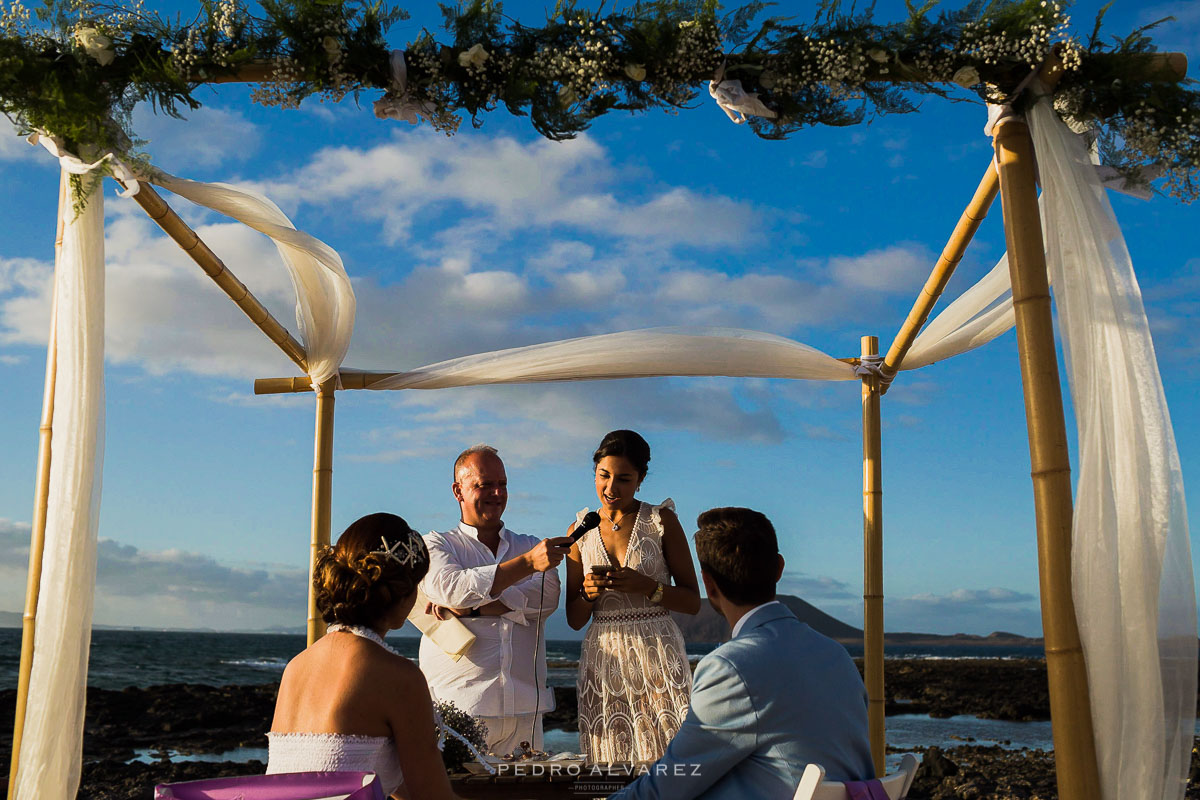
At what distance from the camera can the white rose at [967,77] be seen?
3207 millimetres

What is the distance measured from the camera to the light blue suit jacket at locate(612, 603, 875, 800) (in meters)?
2.06

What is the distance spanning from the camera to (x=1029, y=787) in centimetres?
1047

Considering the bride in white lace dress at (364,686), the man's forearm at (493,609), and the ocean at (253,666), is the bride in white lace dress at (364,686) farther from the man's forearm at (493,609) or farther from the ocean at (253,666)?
the ocean at (253,666)

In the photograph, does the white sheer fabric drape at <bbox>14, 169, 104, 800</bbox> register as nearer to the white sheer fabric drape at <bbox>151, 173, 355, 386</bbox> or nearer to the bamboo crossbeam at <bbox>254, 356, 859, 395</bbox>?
the white sheer fabric drape at <bbox>151, 173, 355, 386</bbox>

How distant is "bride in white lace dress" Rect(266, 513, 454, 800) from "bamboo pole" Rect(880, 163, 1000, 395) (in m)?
2.53

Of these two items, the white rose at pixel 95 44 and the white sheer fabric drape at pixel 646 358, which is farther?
the white sheer fabric drape at pixel 646 358

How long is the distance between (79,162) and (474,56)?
1.29m

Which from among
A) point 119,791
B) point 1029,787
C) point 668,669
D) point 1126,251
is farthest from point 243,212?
point 1029,787

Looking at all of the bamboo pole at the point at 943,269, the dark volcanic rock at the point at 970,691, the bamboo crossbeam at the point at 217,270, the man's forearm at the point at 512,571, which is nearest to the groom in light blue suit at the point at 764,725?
the man's forearm at the point at 512,571

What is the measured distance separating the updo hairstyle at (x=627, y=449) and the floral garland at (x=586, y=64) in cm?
110

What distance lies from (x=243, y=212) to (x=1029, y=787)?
9.76 metres

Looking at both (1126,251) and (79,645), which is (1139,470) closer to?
(1126,251)

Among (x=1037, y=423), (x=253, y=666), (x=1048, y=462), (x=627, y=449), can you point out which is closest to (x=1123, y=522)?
(x=1048, y=462)

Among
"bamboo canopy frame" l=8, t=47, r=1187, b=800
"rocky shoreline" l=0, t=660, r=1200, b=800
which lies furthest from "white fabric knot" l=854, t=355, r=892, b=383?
"rocky shoreline" l=0, t=660, r=1200, b=800
